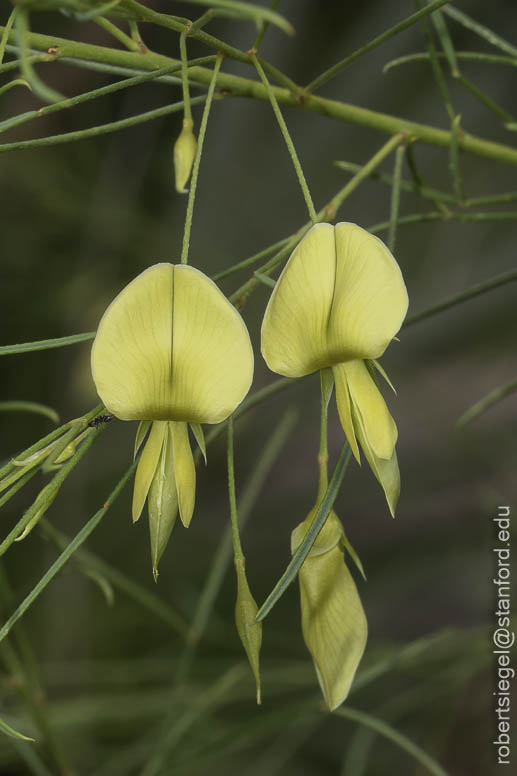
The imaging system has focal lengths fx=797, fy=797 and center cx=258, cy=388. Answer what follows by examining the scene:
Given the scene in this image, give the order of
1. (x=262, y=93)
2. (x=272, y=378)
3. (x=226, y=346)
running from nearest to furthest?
(x=226, y=346), (x=262, y=93), (x=272, y=378)

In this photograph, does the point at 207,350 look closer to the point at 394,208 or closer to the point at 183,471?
the point at 183,471

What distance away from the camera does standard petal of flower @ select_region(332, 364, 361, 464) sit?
0.33 m

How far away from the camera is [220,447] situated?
135 centimetres

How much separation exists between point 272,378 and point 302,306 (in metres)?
→ 1.13

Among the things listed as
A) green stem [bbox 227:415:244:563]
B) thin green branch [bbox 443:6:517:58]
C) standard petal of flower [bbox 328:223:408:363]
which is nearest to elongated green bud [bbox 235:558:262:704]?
green stem [bbox 227:415:244:563]

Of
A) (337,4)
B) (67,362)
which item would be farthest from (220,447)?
(337,4)

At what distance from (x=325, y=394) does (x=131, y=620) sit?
910 millimetres

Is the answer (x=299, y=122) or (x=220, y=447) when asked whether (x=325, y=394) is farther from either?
(x=299, y=122)

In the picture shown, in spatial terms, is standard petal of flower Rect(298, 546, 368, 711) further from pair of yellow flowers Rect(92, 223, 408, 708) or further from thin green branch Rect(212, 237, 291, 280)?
thin green branch Rect(212, 237, 291, 280)

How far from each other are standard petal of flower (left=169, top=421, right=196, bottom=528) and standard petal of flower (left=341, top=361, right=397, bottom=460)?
0.07m

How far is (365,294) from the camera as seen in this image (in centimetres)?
31

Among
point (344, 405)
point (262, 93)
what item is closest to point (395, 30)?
point (262, 93)

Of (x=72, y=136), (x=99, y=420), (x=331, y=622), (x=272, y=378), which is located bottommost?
(x=272, y=378)

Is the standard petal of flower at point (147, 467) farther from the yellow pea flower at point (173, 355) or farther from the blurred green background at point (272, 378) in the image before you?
the blurred green background at point (272, 378)
